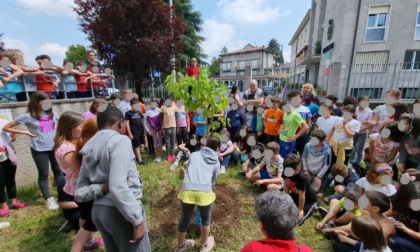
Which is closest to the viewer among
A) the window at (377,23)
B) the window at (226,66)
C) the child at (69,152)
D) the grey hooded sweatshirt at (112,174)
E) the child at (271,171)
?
the grey hooded sweatshirt at (112,174)

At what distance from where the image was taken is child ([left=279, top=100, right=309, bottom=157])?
13.7ft

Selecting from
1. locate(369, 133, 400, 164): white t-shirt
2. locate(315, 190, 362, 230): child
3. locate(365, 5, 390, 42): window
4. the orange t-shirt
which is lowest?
locate(315, 190, 362, 230): child

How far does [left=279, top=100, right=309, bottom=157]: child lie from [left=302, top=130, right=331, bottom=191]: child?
0.88 ft

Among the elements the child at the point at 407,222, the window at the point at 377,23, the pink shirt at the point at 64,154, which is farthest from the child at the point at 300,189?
the window at the point at 377,23

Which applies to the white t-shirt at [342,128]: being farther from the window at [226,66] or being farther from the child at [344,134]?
the window at [226,66]

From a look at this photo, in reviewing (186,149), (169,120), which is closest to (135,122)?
(169,120)

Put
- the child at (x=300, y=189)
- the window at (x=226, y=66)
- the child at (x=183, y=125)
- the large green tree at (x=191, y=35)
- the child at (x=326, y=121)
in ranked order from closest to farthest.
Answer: the child at (x=300, y=189) < the child at (x=326, y=121) < the child at (x=183, y=125) < the large green tree at (x=191, y=35) < the window at (x=226, y=66)

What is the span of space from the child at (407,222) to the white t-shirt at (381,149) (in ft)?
4.87

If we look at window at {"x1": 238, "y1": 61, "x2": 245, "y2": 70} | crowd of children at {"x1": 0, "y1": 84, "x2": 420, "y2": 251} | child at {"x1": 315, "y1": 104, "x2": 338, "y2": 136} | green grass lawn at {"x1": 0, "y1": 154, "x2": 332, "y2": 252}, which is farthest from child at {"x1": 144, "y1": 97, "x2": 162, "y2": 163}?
window at {"x1": 238, "y1": 61, "x2": 245, "y2": 70}

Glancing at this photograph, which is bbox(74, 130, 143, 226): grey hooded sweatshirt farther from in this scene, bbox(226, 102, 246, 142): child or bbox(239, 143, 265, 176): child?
bbox(226, 102, 246, 142): child

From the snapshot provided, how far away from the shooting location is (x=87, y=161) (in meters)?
1.67

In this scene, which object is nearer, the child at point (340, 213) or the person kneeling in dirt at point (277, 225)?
the person kneeling in dirt at point (277, 225)

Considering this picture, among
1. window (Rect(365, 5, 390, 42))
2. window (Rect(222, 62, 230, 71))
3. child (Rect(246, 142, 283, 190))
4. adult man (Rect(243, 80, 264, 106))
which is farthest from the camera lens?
window (Rect(222, 62, 230, 71))

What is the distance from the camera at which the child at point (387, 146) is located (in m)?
3.69
